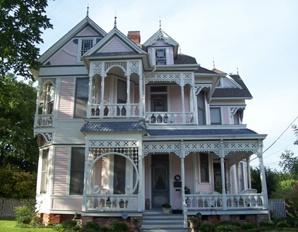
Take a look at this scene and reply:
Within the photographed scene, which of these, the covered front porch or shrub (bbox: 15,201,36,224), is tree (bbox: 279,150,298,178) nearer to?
the covered front porch

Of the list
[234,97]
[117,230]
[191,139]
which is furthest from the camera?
[234,97]

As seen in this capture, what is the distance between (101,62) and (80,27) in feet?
12.2

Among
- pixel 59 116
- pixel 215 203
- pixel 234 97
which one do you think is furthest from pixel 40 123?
pixel 234 97

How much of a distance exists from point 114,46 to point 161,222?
9.22 meters

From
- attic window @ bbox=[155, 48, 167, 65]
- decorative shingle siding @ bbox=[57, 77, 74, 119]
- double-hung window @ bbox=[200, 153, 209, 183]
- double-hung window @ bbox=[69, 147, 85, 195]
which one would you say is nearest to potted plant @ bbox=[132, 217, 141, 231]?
double-hung window @ bbox=[69, 147, 85, 195]

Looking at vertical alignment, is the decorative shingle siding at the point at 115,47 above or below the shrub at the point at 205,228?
above

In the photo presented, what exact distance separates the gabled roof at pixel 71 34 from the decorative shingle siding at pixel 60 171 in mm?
5586

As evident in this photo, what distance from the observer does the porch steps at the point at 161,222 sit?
1391cm

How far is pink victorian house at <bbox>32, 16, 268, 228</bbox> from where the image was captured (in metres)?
15.4

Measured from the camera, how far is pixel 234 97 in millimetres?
23328

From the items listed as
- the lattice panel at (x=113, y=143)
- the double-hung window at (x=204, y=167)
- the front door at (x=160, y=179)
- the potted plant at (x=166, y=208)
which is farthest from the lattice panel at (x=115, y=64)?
the potted plant at (x=166, y=208)

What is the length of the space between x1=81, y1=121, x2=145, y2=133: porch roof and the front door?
286cm

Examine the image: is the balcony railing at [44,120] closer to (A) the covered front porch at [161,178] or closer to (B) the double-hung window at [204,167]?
(A) the covered front porch at [161,178]

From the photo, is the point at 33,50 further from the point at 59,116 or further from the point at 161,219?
the point at 161,219
